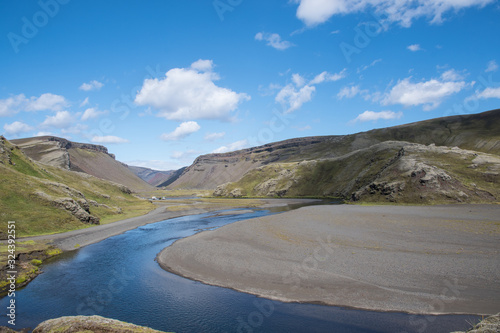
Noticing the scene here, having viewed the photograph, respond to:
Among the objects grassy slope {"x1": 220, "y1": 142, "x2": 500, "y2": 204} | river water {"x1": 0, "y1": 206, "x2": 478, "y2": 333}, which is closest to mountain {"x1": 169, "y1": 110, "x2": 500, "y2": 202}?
grassy slope {"x1": 220, "y1": 142, "x2": 500, "y2": 204}

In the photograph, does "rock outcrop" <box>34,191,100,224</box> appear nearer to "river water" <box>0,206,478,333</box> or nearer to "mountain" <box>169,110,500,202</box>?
"river water" <box>0,206,478,333</box>

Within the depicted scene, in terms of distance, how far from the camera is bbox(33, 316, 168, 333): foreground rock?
1227cm

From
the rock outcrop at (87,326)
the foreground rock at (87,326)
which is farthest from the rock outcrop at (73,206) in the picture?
the foreground rock at (87,326)

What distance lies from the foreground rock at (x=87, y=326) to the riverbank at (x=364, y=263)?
10.4 m

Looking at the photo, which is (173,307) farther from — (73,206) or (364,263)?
(73,206)

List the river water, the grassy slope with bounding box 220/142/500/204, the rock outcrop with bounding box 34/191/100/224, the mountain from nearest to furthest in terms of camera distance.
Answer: the river water
the rock outcrop with bounding box 34/191/100/224
the grassy slope with bounding box 220/142/500/204
the mountain

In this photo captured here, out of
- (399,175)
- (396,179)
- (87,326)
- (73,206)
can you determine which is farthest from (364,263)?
(399,175)

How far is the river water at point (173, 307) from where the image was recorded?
15.8 metres

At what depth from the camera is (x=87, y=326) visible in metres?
12.6

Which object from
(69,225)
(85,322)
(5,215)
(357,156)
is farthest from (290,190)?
(85,322)

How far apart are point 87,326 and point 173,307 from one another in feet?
23.6

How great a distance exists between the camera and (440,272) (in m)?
21.5

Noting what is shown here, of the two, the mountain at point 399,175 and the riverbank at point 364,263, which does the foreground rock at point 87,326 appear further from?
the mountain at point 399,175

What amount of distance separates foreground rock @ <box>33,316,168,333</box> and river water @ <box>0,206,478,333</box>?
4037mm
